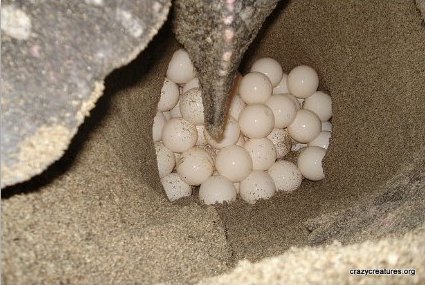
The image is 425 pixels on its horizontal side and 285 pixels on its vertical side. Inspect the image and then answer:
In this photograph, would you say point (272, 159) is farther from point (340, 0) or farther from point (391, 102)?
point (340, 0)

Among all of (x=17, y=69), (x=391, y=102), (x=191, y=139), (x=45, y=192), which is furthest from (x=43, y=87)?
(x=391, y=102)

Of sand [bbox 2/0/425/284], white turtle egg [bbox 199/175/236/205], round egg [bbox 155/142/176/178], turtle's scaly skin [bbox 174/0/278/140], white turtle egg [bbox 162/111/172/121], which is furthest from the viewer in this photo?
white turtle egg [bbox 162/111/172/121]

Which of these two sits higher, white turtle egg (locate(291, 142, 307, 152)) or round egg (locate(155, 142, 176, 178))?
white turtle egg (locate(291, 142, 307, 152))

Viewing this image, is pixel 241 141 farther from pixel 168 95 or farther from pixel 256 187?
pixel 168 95

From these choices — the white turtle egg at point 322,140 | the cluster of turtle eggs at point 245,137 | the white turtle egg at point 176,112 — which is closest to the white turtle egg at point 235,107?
the cluster of turtle eggs at point 245,137

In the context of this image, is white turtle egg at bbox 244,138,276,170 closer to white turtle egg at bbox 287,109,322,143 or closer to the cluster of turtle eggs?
the cluster of turtle eggs

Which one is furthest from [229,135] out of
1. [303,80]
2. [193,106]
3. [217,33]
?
[217,33]

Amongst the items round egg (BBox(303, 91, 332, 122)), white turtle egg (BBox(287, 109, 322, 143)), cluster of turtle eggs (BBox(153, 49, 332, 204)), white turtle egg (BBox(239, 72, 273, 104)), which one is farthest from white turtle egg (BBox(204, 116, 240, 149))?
round egg (BBox(303, 91, 332, 122))
